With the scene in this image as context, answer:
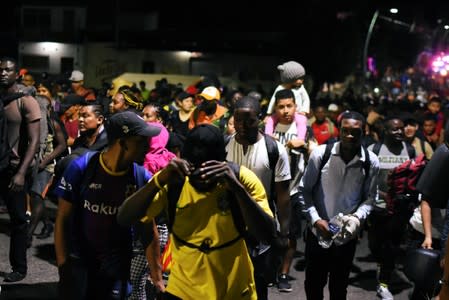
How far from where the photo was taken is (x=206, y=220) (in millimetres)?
3988

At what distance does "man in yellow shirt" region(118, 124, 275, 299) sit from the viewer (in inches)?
153

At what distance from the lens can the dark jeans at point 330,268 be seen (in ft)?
19.7

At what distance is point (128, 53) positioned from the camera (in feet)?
172

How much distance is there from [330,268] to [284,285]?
1.82 m

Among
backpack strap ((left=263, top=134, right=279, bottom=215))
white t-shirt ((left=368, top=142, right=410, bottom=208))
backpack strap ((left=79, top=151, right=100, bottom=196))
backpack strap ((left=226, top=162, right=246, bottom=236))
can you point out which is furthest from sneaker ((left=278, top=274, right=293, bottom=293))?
backpack strap ((left=226, top=162, right=246, bottom=236))

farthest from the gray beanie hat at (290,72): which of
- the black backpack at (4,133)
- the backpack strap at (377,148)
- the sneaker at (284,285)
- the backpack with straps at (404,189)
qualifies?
the black backpack at (4,133)

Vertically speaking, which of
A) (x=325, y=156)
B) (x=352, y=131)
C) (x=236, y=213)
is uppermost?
(x=352, y=131)

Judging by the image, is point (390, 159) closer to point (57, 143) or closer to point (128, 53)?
point (57, 143)

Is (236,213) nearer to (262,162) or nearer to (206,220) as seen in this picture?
(206,220)

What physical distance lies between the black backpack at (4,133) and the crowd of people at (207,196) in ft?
0.08

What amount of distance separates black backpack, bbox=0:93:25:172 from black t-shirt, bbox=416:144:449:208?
3.78m

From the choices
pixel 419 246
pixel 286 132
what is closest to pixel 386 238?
pixel 419 246

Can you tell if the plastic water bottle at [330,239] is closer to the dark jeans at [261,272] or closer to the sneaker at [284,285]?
the dark jeans at [261,272]

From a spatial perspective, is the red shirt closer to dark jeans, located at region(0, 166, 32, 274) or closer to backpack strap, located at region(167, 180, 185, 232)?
dark jeans, located at region(0, 166, 32, 274)
